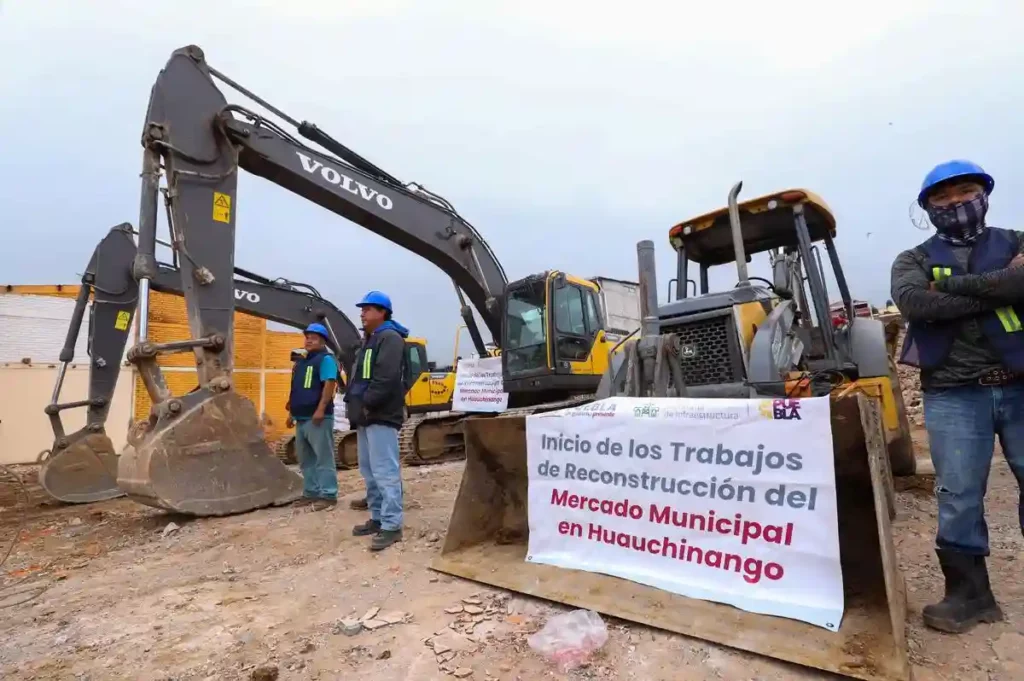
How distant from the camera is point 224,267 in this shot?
570 centimetres

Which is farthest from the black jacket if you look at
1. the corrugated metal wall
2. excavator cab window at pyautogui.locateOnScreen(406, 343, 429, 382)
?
the corrugated metal wall

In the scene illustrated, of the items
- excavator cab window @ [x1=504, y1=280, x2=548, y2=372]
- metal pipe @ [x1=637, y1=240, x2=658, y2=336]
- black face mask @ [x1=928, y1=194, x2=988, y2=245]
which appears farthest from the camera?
excavator cab window @ [x1=504, y1=280, x2=548, y2=372]

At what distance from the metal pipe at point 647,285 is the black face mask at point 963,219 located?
1.31 metres

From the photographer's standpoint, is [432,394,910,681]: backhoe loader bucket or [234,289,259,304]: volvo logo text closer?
[432,394,910,681]: backhoe loader bucket

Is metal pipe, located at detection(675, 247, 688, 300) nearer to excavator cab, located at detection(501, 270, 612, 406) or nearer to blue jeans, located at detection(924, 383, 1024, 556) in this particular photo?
excavator cab, located at detection(501, 270, 612, 406)

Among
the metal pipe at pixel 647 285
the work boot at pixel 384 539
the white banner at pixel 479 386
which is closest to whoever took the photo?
the metal pipe at pixel 647 285

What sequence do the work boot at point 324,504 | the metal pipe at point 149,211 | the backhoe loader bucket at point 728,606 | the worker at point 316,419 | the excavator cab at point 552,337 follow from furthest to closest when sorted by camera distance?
the excavator cab at point 552,337 → the worker at point 316,419 → the work boot at point 324,504 → the metal pipe at point 149,211 → the backhoe loader bucket at point 728,606

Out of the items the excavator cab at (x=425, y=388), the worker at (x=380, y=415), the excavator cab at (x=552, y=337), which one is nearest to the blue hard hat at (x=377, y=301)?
the worker at (x=380, y=415)

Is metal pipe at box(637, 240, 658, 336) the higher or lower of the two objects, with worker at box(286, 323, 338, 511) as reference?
higher

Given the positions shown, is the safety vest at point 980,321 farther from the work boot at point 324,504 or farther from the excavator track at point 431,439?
the excavator track at point 431,439

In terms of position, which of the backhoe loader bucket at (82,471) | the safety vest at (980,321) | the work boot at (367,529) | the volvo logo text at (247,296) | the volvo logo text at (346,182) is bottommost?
the work boot at (367,529)

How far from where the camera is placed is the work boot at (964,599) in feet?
7.84

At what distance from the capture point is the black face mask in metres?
2.55

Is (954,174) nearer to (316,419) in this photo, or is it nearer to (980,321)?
(980,321)
